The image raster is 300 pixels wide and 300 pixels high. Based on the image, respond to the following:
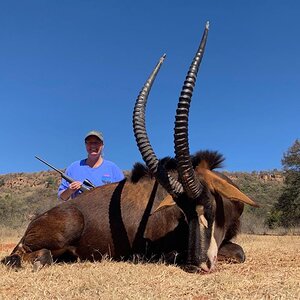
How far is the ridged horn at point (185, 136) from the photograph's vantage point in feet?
16.4

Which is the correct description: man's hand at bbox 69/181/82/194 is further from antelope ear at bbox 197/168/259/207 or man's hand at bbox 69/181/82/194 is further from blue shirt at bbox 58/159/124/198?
antelope ear at bbox 197/168/259/207

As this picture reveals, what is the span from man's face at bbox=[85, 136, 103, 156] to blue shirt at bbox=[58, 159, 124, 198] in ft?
0.84

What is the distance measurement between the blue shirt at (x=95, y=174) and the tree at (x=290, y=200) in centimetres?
1796

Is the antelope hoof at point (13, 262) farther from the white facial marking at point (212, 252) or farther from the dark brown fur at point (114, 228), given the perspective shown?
the white facial marking at point (212, 252)

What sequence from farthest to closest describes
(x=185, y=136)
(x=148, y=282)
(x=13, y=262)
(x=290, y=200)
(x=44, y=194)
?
(x=44, y=194)
(x=290, y=200)
(x=13, y=262)
(x=185, y=136)
(x=148, y=282)

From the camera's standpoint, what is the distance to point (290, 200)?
83.3ft

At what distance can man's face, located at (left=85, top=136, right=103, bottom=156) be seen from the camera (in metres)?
7.79

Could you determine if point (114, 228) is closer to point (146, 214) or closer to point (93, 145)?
point (146, 214)

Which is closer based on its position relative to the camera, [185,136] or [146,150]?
[185,136]

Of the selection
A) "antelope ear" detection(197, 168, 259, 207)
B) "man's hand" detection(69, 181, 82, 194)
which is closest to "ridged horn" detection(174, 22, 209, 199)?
"antelope ear" detection(197, 168, 259, 207)

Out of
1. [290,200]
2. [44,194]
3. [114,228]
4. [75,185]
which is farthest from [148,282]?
[44,194]

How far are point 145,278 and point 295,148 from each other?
24108mm

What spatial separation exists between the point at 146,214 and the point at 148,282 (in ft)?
6.18

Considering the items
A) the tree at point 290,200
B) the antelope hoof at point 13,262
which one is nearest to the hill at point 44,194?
the tree at point 290,200
